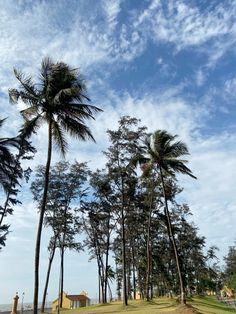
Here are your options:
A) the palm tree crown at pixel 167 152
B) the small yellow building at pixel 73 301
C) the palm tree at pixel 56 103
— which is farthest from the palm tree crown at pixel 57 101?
the small yellow building at pixel 73 301

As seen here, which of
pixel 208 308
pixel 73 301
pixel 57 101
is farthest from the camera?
pixel 73 301

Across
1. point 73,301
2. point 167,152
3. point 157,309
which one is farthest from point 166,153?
point 73,301

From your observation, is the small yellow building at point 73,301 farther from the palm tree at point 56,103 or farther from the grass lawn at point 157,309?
the palm tree at point 56,103

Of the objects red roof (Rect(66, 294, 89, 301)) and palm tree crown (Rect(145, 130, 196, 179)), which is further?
red roof (Rect(66, 294, 89, 301))

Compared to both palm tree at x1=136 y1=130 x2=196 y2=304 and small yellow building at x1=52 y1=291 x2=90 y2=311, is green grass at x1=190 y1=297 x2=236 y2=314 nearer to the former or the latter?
palm tree at x1=136 y1=130 x2=196 y2=304

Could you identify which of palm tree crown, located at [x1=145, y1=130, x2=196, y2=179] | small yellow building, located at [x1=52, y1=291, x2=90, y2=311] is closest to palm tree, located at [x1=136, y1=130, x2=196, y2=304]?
palm tree crown, located at [x1=145, y1=130, x2=196, y2=179]

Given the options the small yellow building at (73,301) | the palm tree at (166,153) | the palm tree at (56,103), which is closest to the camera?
the palm tree at (56,103)

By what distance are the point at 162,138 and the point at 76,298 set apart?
52200 millimetres

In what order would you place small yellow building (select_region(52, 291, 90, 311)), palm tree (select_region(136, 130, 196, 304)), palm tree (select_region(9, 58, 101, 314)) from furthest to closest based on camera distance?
small yellow building (select_region(52, 291, 90, 311)) → palm tree (select_region(136, 130, 196, 304)) → palm tree (select_region(9, 58, 101, 314))

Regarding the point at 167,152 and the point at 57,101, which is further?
the point at 167,152

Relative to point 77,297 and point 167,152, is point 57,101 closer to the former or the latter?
point 167,152

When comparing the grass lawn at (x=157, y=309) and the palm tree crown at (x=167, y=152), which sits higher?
the palm tree crown at (x=167, y=152)


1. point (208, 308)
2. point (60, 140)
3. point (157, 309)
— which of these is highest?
point (60, 140)

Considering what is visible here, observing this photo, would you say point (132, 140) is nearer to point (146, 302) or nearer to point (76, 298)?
point (146, 302)
